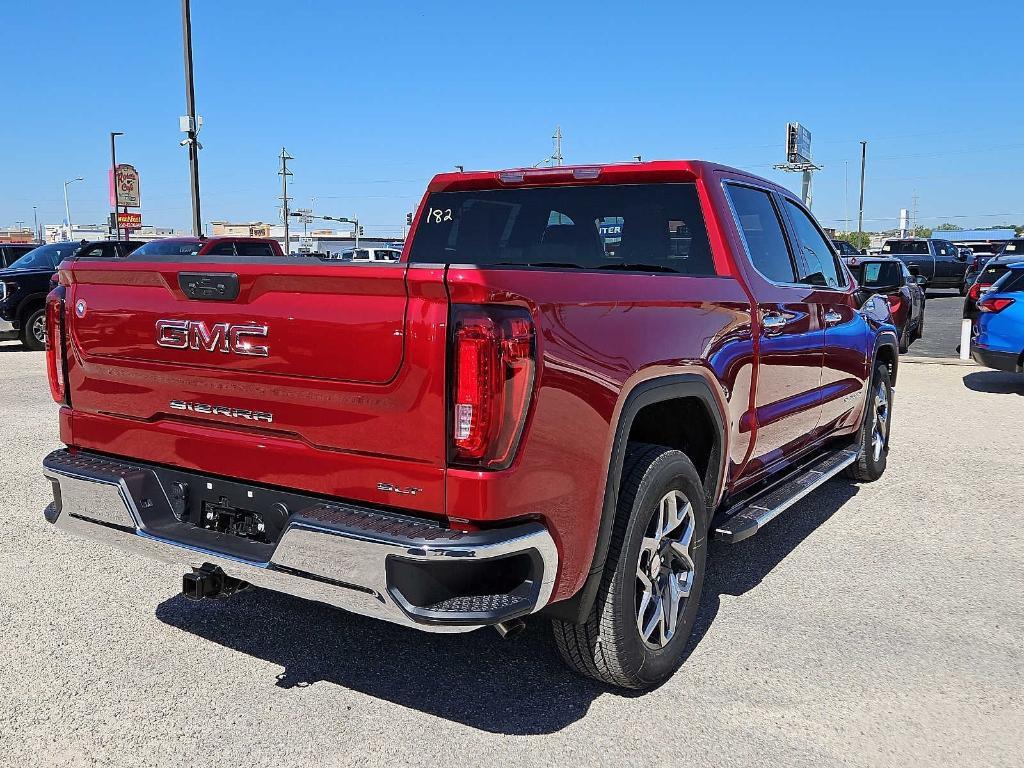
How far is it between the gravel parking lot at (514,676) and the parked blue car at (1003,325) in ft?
20.8

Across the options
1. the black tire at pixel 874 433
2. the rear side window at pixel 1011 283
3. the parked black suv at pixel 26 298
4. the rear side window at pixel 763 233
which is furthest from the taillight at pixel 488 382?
the parked black suv at pixel 26 298

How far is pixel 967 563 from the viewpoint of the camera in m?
4.92

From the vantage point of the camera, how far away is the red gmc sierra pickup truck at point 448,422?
2.58 m

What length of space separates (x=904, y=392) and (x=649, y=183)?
8.10 meters

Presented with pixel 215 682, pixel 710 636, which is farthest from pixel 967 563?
pixel 215 682

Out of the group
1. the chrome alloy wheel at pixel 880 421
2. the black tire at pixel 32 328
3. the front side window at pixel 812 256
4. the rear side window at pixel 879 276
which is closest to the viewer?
the front side window at pixel 812 256

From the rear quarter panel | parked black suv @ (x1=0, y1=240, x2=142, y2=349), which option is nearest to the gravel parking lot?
the rear quarter panel

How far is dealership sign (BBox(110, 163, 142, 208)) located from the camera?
159 feet

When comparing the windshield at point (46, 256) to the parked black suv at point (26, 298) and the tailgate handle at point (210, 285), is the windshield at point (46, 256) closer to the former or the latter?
the parked black suv at point (26, 298)

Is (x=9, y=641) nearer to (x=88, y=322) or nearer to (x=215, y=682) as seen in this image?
(x=215, y=682)

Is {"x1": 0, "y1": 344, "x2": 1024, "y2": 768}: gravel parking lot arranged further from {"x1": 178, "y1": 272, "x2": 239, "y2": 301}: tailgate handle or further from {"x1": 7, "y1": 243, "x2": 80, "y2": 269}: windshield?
{"x1": 7, "y1": 243, "x2": 80, "y2": 269}: windshield

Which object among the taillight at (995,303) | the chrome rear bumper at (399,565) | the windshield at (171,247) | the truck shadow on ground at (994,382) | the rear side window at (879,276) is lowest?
the truck shadow on ground at (994,382)

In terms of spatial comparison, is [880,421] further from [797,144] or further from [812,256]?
[797,144]

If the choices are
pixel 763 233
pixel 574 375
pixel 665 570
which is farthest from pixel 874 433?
pixel 574 375
